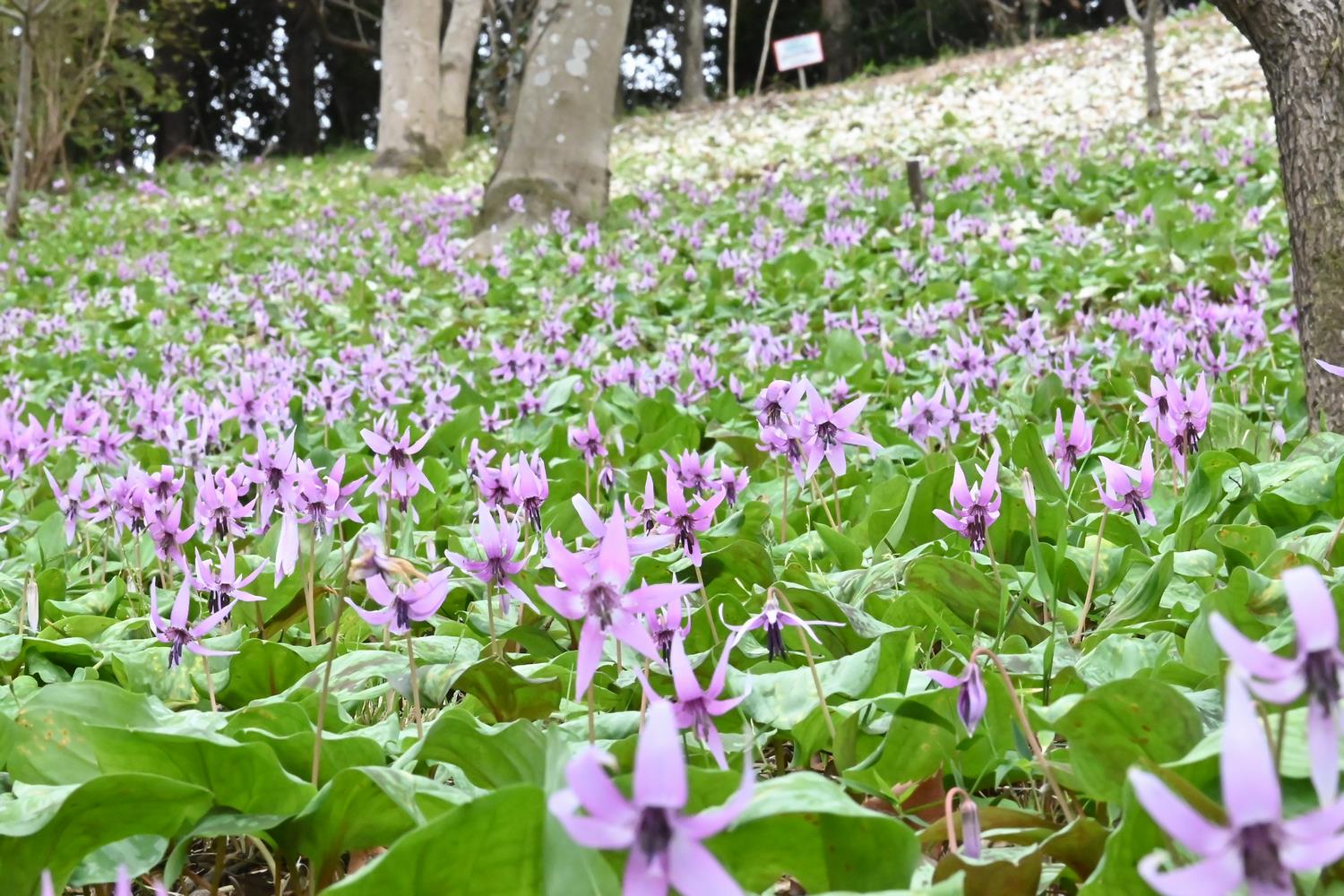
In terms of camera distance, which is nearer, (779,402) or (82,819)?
(82,819)

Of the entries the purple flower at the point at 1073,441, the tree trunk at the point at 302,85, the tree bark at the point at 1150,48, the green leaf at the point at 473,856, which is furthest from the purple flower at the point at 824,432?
the tree trunk at the point at 302,85

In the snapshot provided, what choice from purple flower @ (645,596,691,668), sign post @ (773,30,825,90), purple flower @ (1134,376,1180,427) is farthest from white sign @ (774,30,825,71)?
purple flower @ (645,596,691,668)

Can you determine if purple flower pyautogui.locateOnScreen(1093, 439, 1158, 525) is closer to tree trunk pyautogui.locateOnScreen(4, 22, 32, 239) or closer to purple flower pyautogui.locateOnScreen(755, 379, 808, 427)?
purple flower pyautogui.locateOnScreen(755, 379, 808, 427)

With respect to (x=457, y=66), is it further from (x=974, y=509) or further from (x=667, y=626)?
(x=667, y=626)

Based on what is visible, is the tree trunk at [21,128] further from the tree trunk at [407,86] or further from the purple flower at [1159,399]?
the purple flower at [1159,399]

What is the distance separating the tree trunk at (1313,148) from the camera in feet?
9.34

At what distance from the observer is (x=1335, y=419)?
3.10 meters

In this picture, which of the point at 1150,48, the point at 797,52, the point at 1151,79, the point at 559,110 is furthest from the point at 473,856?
the point at 797,52

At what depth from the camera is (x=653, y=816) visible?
0.75 metres

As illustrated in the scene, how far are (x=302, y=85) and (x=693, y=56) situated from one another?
8944mm

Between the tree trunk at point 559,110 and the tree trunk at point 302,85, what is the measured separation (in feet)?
61.7

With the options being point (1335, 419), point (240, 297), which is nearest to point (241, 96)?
point (240, 297)

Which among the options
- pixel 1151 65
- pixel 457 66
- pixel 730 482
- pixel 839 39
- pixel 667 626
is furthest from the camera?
pixel 839 39

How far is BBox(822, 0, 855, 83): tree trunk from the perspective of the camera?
27.2 metres
